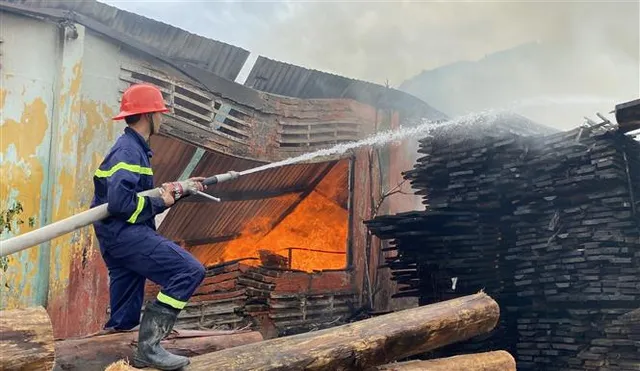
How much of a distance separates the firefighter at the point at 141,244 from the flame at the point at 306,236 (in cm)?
858

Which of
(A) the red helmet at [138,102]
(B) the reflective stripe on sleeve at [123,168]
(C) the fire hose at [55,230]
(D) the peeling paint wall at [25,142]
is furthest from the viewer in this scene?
(D) the peeling paint wall at [25,142]

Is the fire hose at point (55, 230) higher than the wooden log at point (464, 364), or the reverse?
the fire hose at point (55, 230)

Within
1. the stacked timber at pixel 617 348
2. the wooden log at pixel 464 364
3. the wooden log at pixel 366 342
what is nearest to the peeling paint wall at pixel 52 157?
the wooden log at pixel 366 342

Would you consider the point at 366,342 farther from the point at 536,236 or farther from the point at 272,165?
the point at 536,236

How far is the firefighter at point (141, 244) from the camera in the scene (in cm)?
347

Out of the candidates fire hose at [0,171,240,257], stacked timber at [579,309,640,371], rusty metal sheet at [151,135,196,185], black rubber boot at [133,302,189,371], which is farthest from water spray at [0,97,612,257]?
stacked timber at [579,309,640,371]

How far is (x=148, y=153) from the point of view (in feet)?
13.1

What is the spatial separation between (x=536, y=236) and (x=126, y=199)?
20.5 ft

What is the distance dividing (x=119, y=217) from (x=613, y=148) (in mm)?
6320

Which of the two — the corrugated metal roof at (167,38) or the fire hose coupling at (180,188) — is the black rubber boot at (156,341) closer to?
the fire hose coupling at (180,188)

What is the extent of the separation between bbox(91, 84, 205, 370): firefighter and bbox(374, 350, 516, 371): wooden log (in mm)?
1721

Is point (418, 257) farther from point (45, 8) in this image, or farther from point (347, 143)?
point (45, 8)

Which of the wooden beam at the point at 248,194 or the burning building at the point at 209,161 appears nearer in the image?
the burning building at the point at 209,161

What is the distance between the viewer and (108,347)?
3854 millimetres
